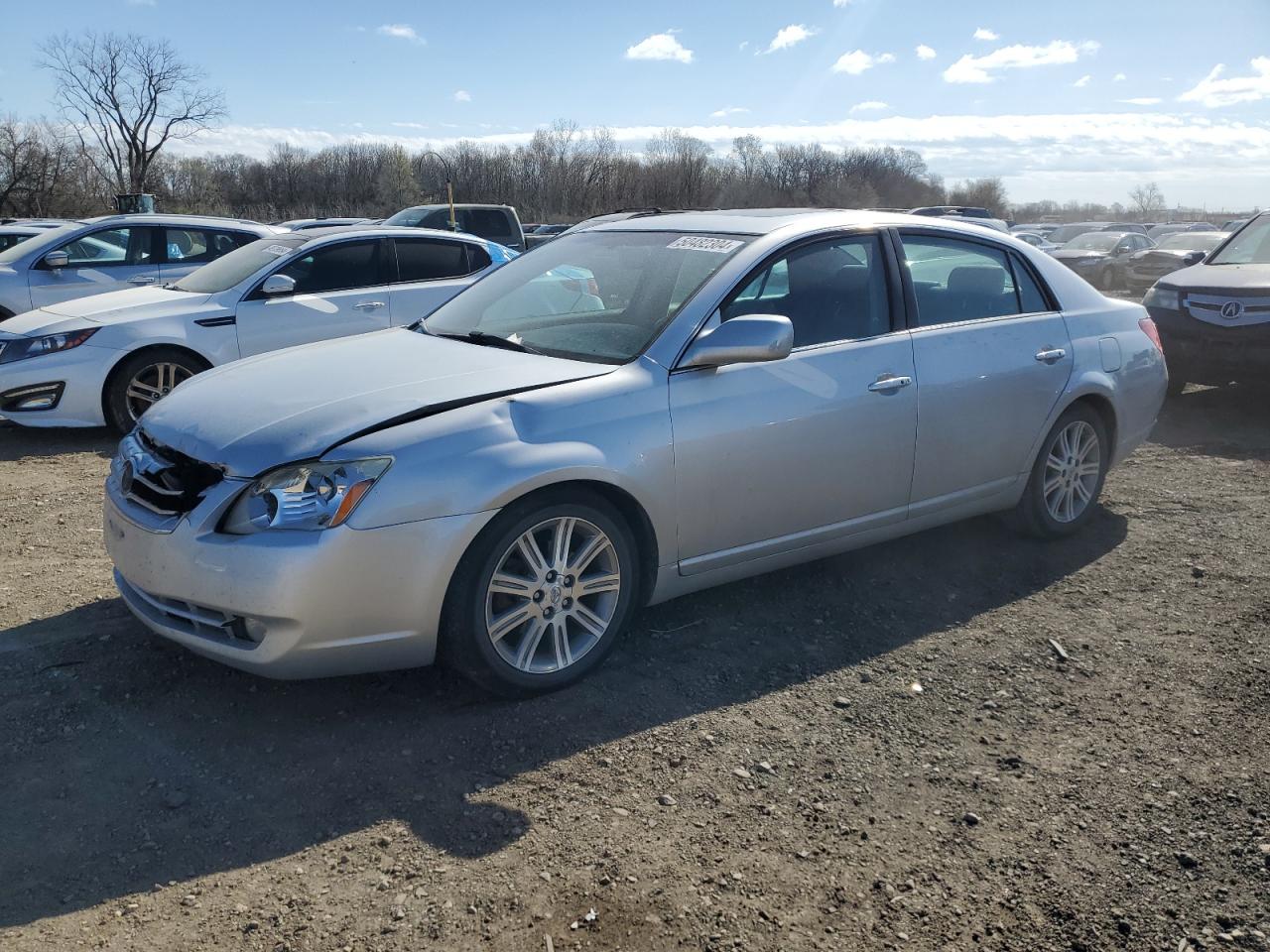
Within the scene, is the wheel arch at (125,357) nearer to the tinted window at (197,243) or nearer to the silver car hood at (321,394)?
the tinted window at (197,243)

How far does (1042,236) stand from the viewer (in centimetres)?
3153

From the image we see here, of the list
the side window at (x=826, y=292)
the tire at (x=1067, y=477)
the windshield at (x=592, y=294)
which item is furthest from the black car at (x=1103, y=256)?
the windshield at (x=592, y=294)

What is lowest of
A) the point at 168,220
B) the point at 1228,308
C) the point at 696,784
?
the point at 696,784

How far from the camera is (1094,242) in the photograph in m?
25.7

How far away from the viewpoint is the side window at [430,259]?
869 centimetres

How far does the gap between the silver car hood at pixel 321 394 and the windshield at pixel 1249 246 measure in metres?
8.21

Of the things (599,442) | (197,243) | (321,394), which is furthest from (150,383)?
(599,442)

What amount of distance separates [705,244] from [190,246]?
760cm

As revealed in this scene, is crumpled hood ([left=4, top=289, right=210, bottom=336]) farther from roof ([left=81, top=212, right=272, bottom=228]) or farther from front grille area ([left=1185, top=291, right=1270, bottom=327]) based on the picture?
front grille area ([left=1185, top=291, right=1270, bottom=327])

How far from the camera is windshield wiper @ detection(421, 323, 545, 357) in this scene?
13.4 feet

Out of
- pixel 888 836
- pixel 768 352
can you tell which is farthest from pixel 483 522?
pixel 888 836

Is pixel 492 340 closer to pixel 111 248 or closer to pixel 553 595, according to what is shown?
pixel 553 595

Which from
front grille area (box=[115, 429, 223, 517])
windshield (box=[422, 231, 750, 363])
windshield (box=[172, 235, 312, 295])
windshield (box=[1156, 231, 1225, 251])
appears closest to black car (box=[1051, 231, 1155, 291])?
windshield (box=[1156, 231, 1225, 251])

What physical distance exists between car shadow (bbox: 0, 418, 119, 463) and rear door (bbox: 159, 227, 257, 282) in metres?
2.43
